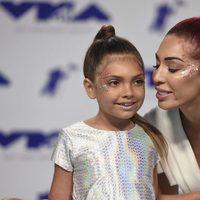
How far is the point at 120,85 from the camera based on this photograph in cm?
108

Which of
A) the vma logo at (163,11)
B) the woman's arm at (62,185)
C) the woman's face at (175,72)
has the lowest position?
the woman's arm at (62,185)

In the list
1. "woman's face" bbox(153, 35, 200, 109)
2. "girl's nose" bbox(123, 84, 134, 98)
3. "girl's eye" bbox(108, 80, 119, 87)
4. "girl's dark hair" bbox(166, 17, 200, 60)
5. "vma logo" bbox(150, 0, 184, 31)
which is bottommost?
"girl's nose" bbox(123, 84, 134, 98)

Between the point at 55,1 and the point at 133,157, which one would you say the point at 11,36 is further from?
the point at 133,157

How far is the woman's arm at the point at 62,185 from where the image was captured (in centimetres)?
113

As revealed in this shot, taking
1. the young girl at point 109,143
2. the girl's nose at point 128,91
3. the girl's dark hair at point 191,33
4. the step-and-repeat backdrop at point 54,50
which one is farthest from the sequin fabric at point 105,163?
the step-and-repeat backdrop at point 54,50

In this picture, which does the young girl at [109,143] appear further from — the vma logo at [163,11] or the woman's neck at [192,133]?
the vma logo at [163,11]

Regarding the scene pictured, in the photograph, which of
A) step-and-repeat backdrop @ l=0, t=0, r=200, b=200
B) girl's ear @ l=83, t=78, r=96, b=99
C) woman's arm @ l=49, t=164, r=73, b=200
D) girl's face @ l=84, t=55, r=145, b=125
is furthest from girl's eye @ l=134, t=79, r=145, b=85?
step-and-repeat backdrop @ l=0, t=0, r=200, b=200

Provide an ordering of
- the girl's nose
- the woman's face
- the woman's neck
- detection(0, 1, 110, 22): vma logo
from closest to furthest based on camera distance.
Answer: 1. the girl's nose
2. the woman's face
3. the woman's neck
4. detection(0, 1, 110, 22): vma logo

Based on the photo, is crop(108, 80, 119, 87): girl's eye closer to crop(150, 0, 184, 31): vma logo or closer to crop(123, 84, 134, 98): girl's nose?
crop(123, 84, 134, 98): girl's nose

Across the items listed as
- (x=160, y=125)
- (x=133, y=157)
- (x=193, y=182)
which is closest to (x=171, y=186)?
(x=193, y=182)

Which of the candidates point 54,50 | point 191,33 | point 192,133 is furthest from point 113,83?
point 54,50

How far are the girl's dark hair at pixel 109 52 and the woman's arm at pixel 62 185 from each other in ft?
0.68

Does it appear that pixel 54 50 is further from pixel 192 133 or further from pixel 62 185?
pixel 62 185

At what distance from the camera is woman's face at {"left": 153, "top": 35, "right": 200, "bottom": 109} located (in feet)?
3.84
